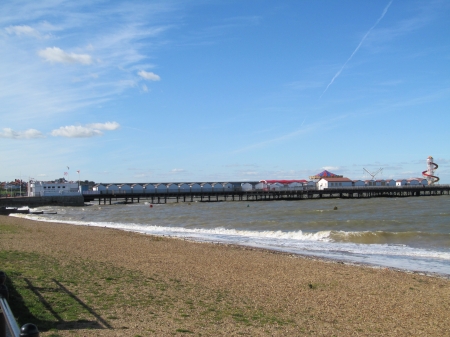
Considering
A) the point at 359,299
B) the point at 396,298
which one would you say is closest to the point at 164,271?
the point at 359,299

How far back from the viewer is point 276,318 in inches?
268


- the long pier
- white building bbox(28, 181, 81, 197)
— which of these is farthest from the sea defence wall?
the long pier

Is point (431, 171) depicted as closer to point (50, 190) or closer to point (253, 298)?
point (50, 190)

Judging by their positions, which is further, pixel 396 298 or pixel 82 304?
pixel 396 298

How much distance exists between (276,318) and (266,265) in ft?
18.3

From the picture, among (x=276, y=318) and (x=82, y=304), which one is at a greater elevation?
Answer: (x=82, y=304)

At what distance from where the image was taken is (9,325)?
102 inches

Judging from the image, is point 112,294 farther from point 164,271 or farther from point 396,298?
point 396,298

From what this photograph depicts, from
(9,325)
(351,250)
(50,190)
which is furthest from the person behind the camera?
(50,190)

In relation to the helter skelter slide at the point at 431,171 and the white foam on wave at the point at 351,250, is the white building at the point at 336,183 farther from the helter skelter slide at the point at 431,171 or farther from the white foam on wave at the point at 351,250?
the white foam on wave at the point at 351,250

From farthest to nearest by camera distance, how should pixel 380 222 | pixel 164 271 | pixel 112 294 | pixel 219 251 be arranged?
pixel 380 222
pixel 219 251
pixel 164 271
pixel 112 294

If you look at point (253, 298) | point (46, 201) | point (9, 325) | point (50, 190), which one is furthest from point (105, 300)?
point (50, 190)

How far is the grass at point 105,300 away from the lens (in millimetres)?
5715

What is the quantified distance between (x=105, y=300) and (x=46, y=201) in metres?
62.6
